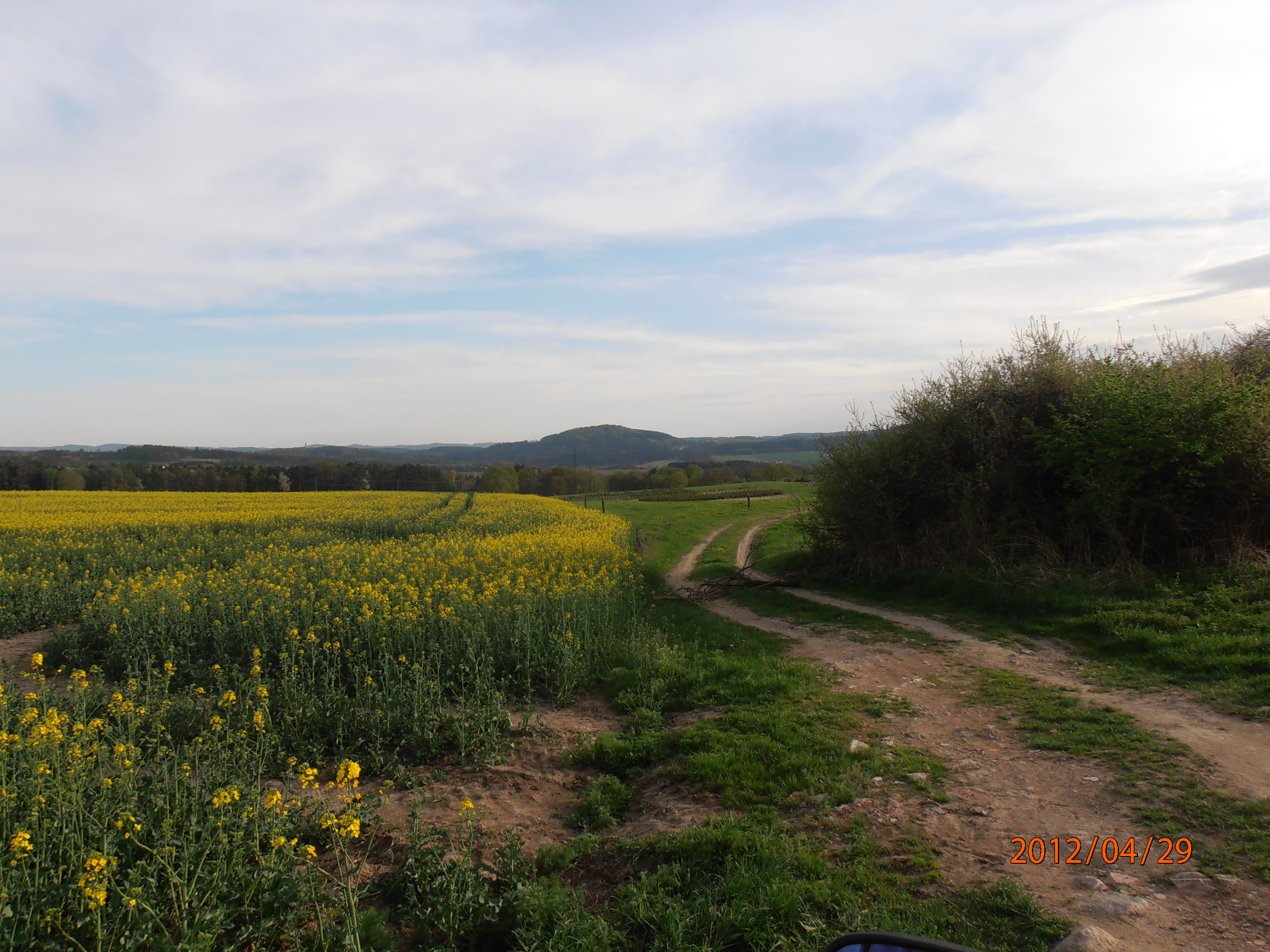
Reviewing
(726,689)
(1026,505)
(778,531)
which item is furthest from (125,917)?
(778,531)

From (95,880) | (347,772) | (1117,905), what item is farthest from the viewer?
(347,772)

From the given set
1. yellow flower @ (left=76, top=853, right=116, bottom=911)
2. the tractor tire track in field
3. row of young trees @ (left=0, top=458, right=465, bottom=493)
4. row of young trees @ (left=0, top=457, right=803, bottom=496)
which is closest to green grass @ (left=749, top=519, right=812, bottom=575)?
the tractor tire track in field

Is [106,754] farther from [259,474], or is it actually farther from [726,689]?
[259,474]

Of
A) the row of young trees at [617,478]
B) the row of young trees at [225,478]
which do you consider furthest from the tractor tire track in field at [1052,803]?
the row of young trees at [617,478]

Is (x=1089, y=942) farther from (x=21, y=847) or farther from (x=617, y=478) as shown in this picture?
(x=617, y=478)

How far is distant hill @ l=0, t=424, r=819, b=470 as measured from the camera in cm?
11706

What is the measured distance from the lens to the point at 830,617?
534 inches

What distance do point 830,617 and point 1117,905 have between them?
32.4 feet

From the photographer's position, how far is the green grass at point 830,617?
11.3m

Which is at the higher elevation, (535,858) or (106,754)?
(106,754)

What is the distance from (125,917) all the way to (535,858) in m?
2.44

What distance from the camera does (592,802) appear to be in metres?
5.63

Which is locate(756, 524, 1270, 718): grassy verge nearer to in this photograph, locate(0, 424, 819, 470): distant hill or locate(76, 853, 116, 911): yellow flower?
locate(76, 853, 116, 911): yellow flower

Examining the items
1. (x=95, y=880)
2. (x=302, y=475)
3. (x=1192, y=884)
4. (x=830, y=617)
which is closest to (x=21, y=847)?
(x=95, y=880)
